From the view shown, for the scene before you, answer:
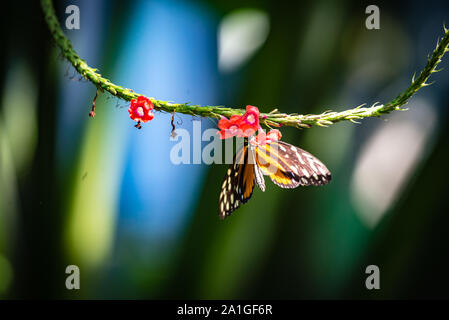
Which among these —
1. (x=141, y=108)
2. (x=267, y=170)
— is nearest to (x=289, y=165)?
(x=267, y=170)

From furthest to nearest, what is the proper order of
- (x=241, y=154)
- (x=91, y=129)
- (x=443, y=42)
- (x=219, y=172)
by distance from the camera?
(x=219, y=172)
(x=91, y=129)
(x=241, y=154)
(x=443, y=42)

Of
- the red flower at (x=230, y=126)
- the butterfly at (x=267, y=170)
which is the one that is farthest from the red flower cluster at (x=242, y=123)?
the butterfly at (x=267, y=170)

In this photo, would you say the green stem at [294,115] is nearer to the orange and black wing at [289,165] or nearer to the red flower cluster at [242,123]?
the red flower cluster at [242,123]

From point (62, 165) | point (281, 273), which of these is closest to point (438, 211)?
point (281, 273)

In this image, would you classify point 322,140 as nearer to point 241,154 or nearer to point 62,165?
point 241,154

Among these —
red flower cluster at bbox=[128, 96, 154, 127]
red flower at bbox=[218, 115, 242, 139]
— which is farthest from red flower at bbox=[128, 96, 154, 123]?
red flower at bbox=[218, 115, 242, 139]

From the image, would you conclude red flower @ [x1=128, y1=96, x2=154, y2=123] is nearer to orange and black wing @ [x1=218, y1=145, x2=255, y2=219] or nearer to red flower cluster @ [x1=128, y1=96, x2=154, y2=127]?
red flower cluster @ [x1=128, y1=96, x2=154, y2=127]

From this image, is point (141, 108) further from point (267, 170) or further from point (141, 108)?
point (267, 170)
